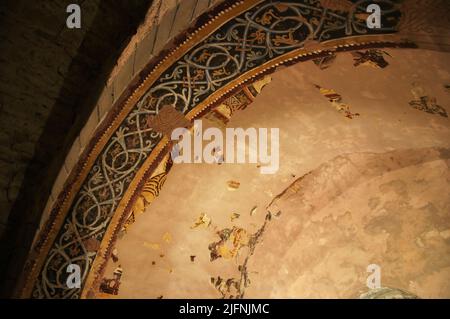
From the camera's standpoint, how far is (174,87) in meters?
4.00

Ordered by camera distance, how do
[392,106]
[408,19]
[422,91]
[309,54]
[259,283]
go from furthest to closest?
1. [259,283]
2. [392,106]
3. [422,91]
4. [309,54]
5. [408,19]

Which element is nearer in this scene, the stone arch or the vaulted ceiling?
the stone arch

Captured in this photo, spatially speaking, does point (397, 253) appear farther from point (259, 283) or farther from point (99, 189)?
point (99, 189)

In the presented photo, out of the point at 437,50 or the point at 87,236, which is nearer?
the point at 437,50

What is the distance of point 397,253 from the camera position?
19.9 ft

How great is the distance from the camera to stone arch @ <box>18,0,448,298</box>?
3506 millimetres

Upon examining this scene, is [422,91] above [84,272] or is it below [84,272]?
above

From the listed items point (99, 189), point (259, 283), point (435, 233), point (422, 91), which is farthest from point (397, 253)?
point (99, 189)

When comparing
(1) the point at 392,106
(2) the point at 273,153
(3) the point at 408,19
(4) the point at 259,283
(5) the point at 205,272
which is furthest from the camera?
(4) the point at 259,283

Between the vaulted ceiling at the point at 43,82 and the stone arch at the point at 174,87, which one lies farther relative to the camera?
the vaulted ceiling at the point at 43,82

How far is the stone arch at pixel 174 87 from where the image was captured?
11.5 ft

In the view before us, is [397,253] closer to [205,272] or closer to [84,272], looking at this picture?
[205,272]

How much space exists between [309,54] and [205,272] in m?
2.83
